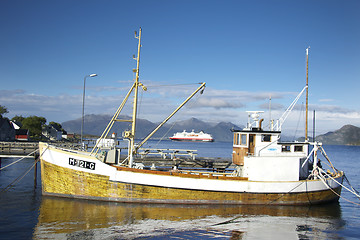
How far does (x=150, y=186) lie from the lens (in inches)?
640

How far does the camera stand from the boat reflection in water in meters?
12.0

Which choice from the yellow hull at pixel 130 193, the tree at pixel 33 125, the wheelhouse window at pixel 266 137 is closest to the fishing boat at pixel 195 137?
the tree at pixel 33 125

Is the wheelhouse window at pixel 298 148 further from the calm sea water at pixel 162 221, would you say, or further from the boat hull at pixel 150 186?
the calm sea water at pixel 162 221

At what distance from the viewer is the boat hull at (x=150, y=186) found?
16.1 metres

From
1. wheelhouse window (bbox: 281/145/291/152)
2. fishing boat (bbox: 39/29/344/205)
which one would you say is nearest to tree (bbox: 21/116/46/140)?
fishing boat (bbox: 39/29/344/205)

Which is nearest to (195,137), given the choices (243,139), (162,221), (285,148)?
(285,148)

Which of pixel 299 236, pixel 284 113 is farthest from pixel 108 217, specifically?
pixel 284 113

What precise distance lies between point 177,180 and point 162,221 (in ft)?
10.0

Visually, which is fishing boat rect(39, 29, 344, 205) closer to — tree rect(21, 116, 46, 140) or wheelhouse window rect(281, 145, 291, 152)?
wheelhouse window rect(281, 145, 291, 152)

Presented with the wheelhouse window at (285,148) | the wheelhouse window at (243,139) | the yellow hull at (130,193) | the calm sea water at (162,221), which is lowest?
the calm sea water at (162,221)

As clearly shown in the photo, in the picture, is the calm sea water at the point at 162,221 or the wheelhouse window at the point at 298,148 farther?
the wheelhouse window at the point at 298,148

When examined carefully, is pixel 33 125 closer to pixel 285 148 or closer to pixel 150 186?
pixel 150 186

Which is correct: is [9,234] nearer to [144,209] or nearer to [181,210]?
[144,209]

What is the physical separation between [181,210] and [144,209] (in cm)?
205
